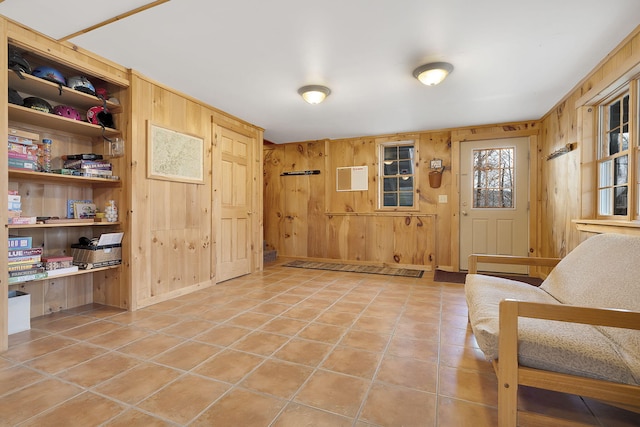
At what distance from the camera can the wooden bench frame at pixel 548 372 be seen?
1127 millimetres

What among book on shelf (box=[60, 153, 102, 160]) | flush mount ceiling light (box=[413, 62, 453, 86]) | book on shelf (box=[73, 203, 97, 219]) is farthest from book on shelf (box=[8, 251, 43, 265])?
flush mount ceiling light (box=[413, 62, 453, 86])

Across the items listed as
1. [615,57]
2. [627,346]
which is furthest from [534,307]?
[615,57]

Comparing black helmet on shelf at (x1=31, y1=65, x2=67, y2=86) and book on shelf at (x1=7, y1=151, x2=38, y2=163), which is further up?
black helmet on shelf at (x1=31, y1=65, x2=67, y2=86)

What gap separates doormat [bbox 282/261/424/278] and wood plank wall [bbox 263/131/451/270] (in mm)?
214

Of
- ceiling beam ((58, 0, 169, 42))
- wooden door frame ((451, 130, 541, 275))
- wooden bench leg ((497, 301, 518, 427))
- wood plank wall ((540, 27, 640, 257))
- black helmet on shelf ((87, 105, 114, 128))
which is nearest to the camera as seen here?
wooden bench leg ((497, 301, 518, 427))

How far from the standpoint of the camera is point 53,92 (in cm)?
247

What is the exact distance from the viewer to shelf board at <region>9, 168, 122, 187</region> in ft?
7.24

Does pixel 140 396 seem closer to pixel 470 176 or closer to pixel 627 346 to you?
pixel 627 346

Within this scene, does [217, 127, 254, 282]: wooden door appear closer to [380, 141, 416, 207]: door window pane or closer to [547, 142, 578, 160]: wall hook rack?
[380, 141, 416, 207]: door window pane

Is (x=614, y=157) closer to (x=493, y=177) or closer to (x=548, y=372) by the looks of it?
(x=493, y=177)

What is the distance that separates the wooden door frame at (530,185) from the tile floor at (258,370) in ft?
6.31

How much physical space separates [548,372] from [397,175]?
412 cm

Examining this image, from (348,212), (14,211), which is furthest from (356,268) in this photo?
(14,211)

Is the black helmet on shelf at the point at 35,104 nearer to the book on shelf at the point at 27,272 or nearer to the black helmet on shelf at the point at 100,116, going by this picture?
the black helmet on shelf at the point at 100,116
